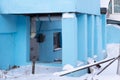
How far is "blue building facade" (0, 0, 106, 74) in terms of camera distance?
10781 mm

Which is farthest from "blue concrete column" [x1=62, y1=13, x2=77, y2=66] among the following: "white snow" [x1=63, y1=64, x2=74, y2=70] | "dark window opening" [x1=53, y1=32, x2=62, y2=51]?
"dark window opening" [x1=53, y1=32, x2=62, y2=51]

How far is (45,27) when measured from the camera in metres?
15.0

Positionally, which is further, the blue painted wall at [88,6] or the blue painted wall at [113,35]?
the blue painted wall at [113,35]

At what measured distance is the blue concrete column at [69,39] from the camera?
10.7 m

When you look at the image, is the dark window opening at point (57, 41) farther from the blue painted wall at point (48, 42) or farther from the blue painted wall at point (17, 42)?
the blue painted wall at point (17, 42)

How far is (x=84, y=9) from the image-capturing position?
474 inches

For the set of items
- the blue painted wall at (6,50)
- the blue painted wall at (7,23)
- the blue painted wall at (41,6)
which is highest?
the blue painted wall at (41,6)

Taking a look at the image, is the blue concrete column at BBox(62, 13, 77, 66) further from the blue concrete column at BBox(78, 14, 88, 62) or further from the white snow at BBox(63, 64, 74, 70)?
the blue concrete column at BBox(78, 14, 88, 62)

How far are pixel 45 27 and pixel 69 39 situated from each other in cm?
436

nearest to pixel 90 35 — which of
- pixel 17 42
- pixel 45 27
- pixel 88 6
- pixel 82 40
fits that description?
pixel 88 6

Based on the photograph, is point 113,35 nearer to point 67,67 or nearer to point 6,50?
point 6,50

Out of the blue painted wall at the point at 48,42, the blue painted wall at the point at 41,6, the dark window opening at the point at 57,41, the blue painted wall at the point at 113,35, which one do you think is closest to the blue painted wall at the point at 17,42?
the blue painted wall at the point at 41,6

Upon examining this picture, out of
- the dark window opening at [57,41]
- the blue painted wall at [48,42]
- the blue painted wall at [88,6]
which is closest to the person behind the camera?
the blue painted wall at [88,6]

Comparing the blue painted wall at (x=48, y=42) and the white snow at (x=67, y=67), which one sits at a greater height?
the blue painted wall at (x=48, y=42)
